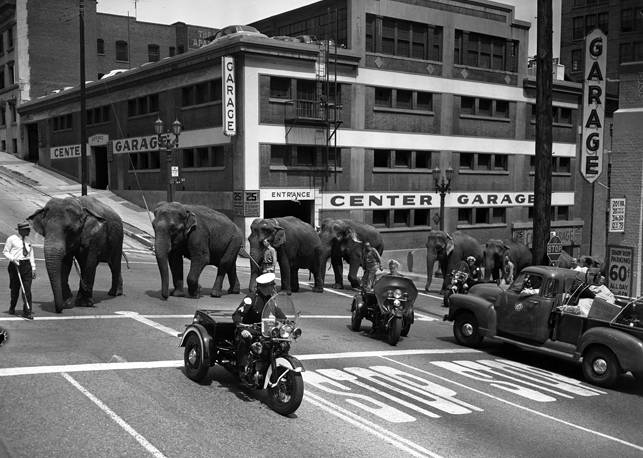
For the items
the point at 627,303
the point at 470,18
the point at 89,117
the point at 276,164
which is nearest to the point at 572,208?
the point at 470,18

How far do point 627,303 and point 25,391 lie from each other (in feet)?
37.7

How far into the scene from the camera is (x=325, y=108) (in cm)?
3878

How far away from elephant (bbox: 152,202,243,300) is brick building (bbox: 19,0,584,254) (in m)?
15.7

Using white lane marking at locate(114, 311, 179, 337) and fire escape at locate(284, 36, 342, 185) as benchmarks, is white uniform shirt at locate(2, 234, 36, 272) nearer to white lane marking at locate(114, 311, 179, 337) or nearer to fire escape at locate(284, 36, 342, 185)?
white lane marking at locate(114, 311, 179, 337)

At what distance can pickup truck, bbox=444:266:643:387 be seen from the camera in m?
13.2

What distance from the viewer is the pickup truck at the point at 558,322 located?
43.4ft

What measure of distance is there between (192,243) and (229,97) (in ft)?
59.6

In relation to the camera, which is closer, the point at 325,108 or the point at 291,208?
the point at 325,108

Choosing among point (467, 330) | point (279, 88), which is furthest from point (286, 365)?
point (279, 88)

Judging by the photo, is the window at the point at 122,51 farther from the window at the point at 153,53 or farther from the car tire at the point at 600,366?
the car tire at the point at 600,366

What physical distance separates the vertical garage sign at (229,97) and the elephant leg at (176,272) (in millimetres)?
17064

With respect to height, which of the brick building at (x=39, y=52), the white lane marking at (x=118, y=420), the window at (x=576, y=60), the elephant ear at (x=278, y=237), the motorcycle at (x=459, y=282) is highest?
the window at (x=576, y=60)

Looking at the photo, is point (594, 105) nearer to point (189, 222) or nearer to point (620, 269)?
point (620, 269)

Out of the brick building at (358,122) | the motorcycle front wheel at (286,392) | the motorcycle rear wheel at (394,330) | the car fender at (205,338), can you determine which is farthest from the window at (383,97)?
the motorcycle front wheel at (286,392)
